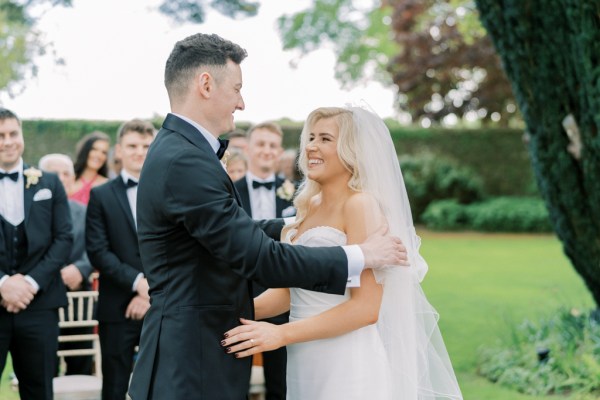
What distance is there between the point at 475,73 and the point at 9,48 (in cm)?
1600

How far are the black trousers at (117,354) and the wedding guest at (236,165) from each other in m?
1.91

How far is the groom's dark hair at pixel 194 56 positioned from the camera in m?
2.83

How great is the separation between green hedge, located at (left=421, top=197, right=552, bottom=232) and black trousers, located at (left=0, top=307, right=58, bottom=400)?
1756cm

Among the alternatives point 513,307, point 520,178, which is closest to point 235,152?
point 513,307

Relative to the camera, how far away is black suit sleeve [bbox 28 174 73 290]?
4.70 metres

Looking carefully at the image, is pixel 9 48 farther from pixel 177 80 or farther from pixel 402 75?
pixel 177 80

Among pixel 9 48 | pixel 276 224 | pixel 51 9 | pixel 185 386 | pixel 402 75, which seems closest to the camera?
pixel 185 386

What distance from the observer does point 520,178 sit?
23.6m

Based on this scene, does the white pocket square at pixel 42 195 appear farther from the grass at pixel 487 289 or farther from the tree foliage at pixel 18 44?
the tree foliage at pixel 18 44

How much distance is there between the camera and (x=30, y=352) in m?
4.58

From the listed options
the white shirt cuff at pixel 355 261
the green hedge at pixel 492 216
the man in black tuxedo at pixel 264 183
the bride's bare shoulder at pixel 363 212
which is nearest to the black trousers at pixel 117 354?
the man in black tuxedo at pixel 264 183

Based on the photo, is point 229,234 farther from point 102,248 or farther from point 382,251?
point 102,248

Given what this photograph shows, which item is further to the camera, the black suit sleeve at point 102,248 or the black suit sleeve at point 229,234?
the black suit sleeve at point 102,248

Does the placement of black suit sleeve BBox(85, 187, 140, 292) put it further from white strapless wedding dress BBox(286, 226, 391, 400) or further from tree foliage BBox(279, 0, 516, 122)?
tree foliage BBox(279, 0, 516, 122)
